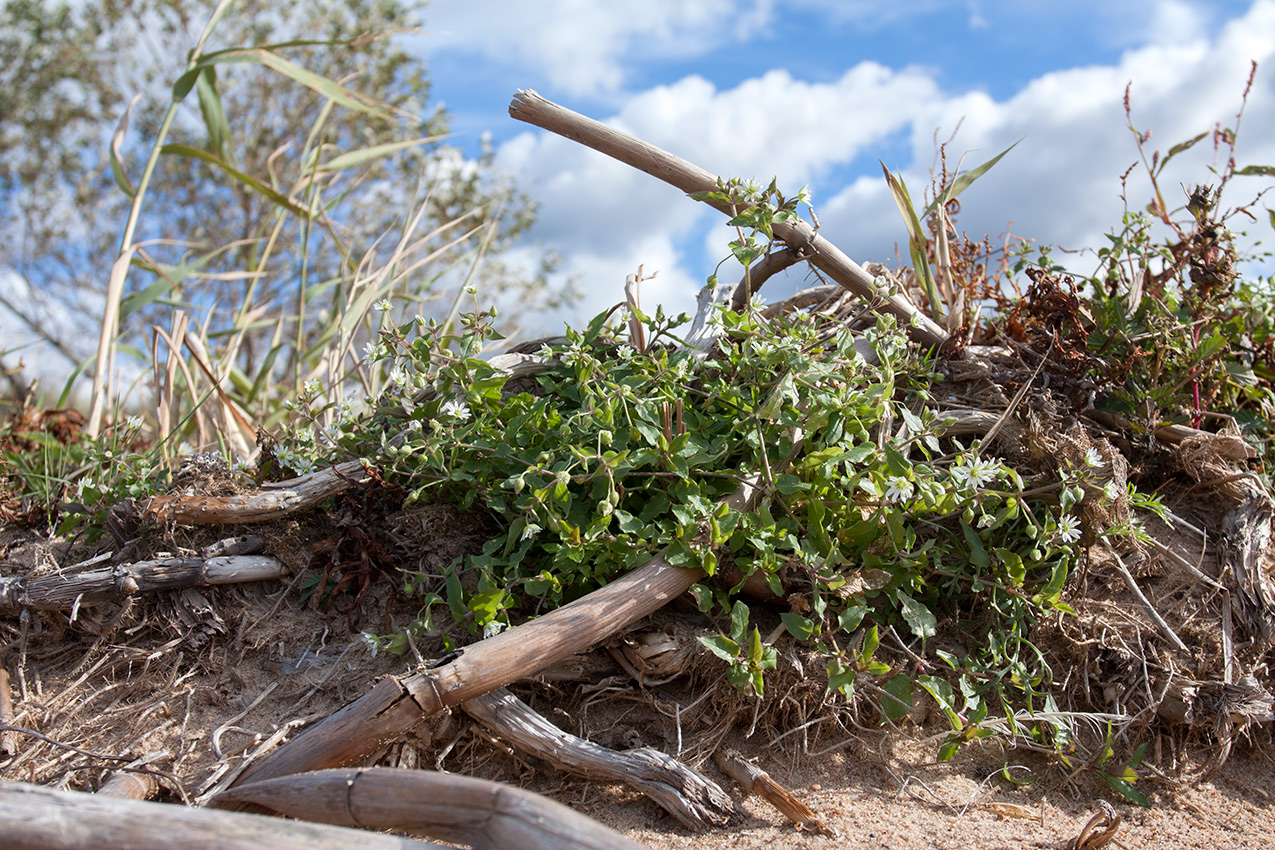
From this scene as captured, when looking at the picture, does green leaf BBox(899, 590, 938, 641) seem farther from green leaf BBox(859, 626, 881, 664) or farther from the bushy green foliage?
green leaf BBox(859, 626, 881, 664)

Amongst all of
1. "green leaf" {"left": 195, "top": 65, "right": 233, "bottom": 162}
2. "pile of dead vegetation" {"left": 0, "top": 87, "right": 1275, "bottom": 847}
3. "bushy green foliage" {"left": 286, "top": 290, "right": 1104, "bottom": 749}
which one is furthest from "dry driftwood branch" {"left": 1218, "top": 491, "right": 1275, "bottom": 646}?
"green leaf" {"left": 195, "top": 65, "right": 233, "bottom": 162}

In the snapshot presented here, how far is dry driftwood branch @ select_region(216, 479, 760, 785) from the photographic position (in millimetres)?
1655

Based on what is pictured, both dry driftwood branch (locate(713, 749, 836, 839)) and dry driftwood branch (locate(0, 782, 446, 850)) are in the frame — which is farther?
dry driftwood branch (locate(713, 749, 836, 839))

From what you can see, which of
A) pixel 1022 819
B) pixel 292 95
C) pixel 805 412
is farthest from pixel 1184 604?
pixel 292 95

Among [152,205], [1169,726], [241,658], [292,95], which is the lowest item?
[1169,726]

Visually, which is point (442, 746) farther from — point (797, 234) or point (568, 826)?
point (797, 234)

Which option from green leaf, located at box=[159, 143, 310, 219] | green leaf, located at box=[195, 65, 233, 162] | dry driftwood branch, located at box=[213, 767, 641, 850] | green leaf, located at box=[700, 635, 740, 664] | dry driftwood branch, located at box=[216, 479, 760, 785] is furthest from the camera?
green leaf, located at box=[195, 65, 233, 162]

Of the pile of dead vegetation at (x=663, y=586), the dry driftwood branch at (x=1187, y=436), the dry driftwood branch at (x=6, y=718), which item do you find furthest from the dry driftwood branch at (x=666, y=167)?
the dry driftwood branch at (x=6, y=718)

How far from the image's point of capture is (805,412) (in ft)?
6.64

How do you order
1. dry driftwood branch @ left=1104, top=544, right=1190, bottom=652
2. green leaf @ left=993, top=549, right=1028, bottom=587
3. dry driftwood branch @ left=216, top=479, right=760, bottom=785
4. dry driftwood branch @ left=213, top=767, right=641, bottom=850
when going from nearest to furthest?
dry driftwood branch @ left=213, top=767, right=641, bottom=850
dry driftwood branch @ left=216, top=479, right=760, bottom=785
green leaf @ left=993, top=549, right=1028, bottom=587
dry driftwood branch @ left=1104, top=544, right=1190, bottom=652

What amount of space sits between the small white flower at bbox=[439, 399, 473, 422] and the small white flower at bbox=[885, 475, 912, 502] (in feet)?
3.41

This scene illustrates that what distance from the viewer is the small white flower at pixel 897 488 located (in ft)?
5.86

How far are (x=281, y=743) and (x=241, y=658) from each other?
0.43m

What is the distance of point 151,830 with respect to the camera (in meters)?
1.17
